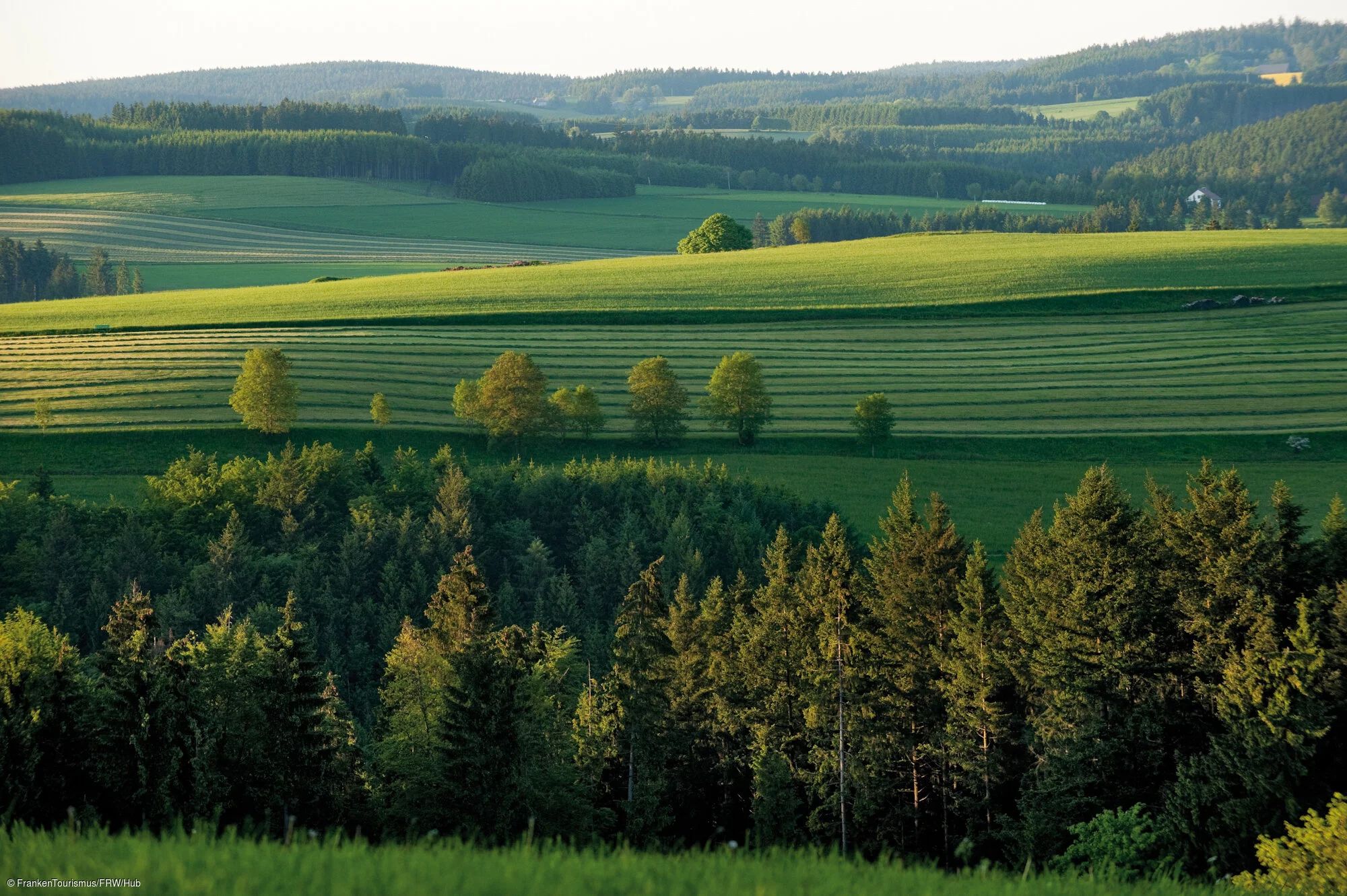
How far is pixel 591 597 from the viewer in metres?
63.8

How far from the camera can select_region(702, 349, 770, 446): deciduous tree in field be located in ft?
269

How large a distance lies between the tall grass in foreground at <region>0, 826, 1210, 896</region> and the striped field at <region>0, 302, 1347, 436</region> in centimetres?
7238

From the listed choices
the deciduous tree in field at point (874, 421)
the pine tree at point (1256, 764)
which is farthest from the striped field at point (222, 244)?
the pine tree at point (1256, 764)

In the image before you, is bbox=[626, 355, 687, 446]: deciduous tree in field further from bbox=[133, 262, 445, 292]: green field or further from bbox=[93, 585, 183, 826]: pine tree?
bbox=[133, 262, 445, 292]: green field

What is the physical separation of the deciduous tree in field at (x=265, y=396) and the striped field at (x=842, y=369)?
293 cm

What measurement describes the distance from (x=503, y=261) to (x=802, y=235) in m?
44.8

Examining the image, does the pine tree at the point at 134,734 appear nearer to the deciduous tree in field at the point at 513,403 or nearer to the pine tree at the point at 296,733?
the pine tree at the point at 296,733

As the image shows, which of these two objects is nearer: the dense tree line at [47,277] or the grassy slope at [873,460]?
the grassy slope at [873,460]

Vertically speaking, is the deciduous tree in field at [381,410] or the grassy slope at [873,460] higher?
the deciduous tree in field at [381,410]

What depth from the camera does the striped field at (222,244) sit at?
559 feet

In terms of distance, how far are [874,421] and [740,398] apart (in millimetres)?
9227

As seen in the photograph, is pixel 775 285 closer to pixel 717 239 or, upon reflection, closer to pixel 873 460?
pixel 717 239

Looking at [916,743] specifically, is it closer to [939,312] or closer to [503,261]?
[939,312]

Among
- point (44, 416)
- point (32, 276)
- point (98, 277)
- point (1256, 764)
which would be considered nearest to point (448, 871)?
point (1256, 764)
